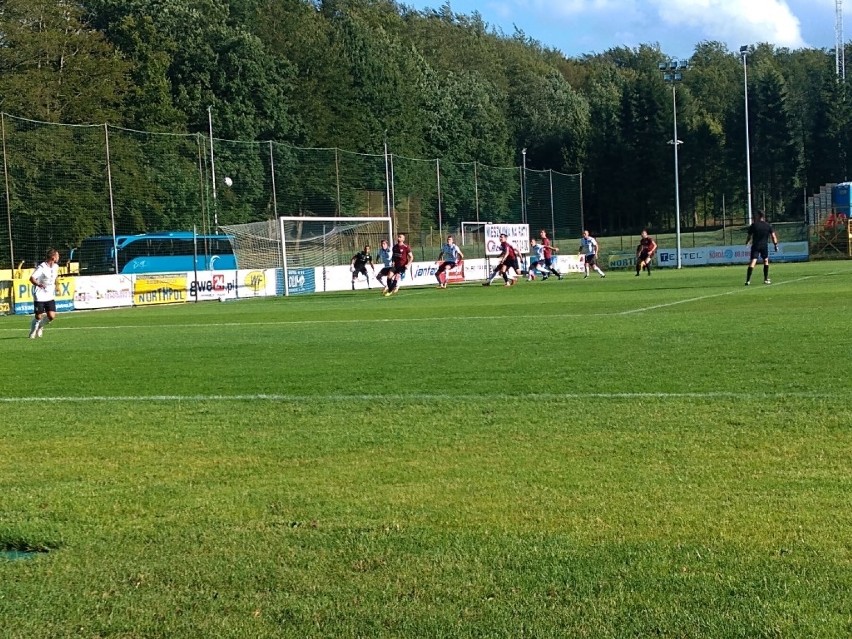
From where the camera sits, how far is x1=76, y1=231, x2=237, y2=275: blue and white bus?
40812mm

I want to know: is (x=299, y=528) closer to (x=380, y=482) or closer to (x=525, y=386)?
(x=380, y=482)

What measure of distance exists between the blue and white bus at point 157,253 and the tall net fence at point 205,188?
1.88 feet

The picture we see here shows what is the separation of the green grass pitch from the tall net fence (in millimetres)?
28506

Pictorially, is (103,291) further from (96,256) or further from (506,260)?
(506,260)

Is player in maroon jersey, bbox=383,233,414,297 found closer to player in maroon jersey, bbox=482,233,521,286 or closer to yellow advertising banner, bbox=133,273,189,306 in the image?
player in maroon jersey, bbox=482,233,521,286

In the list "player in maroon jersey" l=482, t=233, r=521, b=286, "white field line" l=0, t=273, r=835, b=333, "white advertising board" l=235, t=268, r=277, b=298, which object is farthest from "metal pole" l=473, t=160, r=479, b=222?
"white field line" l=0, t=273, r=835, b=333

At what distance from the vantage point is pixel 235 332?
1870cm

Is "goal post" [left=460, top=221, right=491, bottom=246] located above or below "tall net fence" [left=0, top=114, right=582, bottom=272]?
below

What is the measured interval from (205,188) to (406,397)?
1450 inches

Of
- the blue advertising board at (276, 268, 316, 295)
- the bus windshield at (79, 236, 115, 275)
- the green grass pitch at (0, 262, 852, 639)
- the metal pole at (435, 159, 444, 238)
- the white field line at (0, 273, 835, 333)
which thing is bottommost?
the green grass pitch at (0, 262, 852, 639)

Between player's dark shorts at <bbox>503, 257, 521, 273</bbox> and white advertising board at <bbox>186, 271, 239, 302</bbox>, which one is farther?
player's dark shorts at <bbox>503, 257, 521, 273</bbox>

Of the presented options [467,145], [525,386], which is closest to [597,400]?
[525,386]

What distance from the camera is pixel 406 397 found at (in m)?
9.61

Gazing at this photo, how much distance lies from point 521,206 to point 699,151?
Answer: 5163 centimetres
